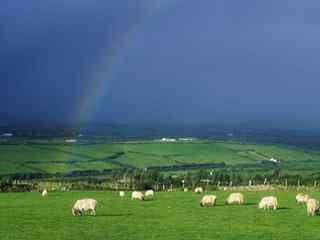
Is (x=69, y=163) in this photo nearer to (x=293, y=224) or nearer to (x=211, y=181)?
(x=211, y=181)

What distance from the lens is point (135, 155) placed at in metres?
140

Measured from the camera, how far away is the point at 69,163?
410ft

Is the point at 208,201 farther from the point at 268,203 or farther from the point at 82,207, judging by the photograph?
the point at 82,207

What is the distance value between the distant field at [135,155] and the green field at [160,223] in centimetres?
7457

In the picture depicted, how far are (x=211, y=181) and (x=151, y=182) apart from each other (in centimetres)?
879

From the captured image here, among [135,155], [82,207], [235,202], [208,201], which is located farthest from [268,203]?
[135,155]

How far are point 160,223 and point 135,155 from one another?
10980 centimetres

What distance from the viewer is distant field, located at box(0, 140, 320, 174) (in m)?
121

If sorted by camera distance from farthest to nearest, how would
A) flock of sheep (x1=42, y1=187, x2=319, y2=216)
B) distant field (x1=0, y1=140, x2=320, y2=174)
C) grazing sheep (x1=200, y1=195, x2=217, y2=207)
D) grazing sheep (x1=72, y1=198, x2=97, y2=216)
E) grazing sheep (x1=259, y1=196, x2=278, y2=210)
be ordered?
distant field (x1=0, y1=140, x2=320, y2=174)
grazing sheep (x1=200, y1=195, x2=217, y2=207)
grazing sheep (x1=259, y1=196, x2=278, y2=210)
grazing sheep (x1=72, y1=198, x2=97, y2=216)
flock of sheep (x1=42, y1=187, x2=319, y2=216)

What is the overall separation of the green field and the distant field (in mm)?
74568

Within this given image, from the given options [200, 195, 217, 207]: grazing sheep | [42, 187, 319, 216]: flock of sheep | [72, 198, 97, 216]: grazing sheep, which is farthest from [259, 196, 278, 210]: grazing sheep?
[72, 198, 97, 216]: grazing sheep

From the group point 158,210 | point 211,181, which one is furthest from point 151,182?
point 158,210

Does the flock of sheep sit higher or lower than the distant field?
lower

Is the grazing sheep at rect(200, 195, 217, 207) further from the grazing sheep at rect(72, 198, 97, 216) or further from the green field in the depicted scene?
the grazing sheep at rect(72, 198, 97, 216)
